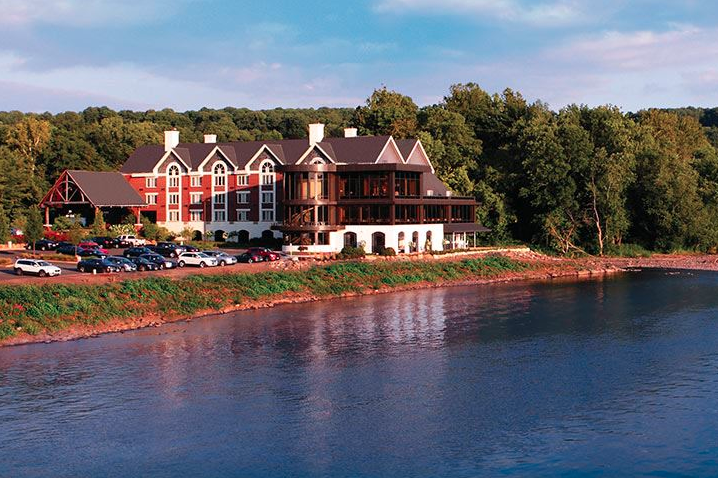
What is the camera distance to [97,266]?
68000mm

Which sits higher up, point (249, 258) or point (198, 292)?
point (249, 258)

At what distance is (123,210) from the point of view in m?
→ 108

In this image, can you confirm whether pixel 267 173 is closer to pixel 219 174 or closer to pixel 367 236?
pixel 219 174

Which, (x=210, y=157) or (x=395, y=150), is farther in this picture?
(x=210, y=157)

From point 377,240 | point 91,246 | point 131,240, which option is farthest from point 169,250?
point 377,240

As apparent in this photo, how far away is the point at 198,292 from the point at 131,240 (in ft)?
106

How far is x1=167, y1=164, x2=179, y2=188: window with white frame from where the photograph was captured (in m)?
Answer: 109

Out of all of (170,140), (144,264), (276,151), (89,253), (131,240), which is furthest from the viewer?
(170,140)

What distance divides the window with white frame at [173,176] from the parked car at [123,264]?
128 ft

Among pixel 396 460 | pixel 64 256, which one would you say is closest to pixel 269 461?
pixel 396 460

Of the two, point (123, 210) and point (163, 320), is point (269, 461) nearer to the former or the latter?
point (163, 320)

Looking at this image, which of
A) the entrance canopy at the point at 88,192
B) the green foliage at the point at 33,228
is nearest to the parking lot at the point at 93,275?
the green foliage at the point at 33,228

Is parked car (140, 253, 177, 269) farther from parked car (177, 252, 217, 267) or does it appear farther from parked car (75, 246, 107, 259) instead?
parked car (75, 246, 107, 259)

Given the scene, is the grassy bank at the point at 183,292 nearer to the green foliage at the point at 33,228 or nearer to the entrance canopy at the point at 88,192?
the green foliage at the point at 33,228
